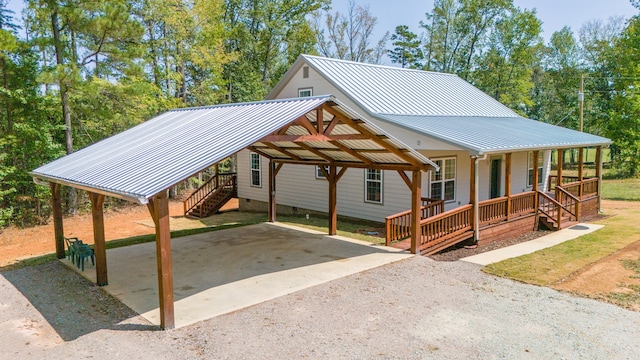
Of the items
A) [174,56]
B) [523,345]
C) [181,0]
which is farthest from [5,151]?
[523,345]

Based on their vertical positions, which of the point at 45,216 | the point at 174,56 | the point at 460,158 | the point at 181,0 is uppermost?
the point at 181,0

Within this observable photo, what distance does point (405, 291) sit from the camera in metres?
8.30

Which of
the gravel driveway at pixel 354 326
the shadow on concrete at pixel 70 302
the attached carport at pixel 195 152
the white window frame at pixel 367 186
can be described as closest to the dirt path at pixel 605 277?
the gravel driveway at pixel 354 326

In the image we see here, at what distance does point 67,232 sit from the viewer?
1673 centimetres

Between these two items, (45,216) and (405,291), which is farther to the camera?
(45,216)

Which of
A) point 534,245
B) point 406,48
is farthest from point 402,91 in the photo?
point 406,48

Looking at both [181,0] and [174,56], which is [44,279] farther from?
[181,0]

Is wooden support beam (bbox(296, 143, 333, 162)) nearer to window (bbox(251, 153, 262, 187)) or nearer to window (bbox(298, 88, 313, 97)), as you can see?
window (bbox(298, 88, 313, 97))

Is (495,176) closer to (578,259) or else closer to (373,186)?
(373,186)

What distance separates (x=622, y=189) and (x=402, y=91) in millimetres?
16897

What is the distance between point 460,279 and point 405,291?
5.06 feet

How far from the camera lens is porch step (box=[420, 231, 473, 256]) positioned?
11.0 metres

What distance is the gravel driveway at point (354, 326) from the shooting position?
5957 millimetres

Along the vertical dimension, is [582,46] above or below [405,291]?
above
